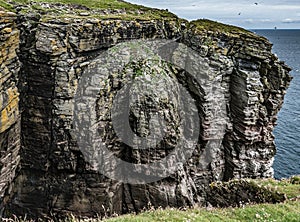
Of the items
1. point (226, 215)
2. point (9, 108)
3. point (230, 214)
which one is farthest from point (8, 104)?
point (230, 214)

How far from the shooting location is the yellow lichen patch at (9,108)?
23.1 meters

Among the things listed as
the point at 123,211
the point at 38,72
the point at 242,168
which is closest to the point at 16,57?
the point at 38,72

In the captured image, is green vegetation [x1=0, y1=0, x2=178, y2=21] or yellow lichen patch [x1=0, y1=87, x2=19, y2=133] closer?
yellow lichen patch [x1=0, y1=87, x2=19, y2=133]

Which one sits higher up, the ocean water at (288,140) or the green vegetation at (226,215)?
the green vegetation at (226,215)

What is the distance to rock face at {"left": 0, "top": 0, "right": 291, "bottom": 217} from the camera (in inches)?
998

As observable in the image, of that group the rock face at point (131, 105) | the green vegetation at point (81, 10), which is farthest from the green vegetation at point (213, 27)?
the green vegetation at point (81, 10)

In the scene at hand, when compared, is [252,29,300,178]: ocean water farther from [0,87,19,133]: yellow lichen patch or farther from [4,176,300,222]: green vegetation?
[0,87,19,133]: yellow lichen patch

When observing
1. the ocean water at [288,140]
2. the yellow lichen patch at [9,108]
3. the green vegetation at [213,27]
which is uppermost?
the green vegetation at [213,27]

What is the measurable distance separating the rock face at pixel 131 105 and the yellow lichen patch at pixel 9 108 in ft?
0.27

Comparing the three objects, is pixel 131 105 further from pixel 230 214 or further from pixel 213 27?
pixel 230 214

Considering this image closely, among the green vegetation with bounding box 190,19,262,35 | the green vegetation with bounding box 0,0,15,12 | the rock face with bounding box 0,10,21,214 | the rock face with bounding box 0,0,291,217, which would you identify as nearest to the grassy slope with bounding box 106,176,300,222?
the rock face with bounding box 0,0,291,217

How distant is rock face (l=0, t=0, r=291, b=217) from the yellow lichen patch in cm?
8

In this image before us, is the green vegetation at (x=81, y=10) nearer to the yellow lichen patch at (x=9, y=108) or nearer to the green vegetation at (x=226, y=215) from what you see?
the yellow lichen patch at (x=9, y=108)

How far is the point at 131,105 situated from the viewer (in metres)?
29.2
